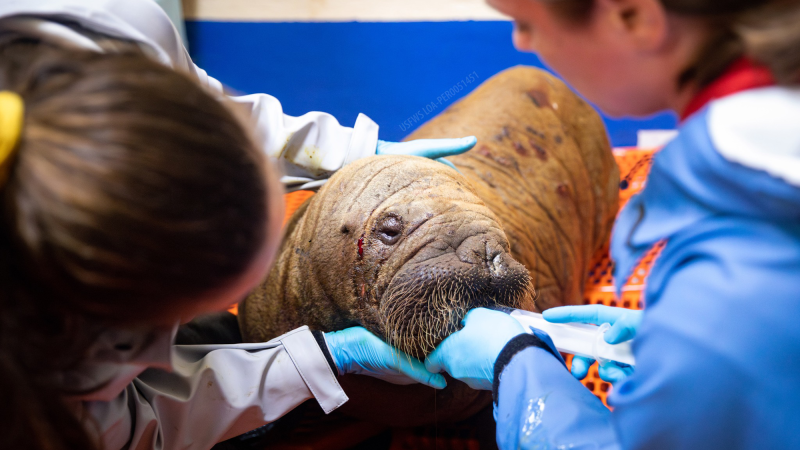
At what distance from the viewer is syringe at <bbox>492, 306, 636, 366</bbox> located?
180cm

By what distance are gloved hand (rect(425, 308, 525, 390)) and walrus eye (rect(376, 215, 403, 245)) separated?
0.39m

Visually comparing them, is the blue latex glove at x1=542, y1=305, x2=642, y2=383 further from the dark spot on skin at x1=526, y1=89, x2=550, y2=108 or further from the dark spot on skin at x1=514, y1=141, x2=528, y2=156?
the dark spot on skin at x1=526, y1=89, x2=550, y2=108

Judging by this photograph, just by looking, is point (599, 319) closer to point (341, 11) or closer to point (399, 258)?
point (399, 258)

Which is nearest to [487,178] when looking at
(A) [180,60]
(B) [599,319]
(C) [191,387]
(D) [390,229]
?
(D) [390,229]

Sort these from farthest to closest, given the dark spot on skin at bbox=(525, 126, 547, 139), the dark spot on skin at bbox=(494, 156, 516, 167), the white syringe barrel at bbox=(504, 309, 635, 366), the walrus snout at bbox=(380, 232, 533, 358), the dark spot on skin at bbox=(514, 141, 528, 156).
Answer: the dark spot on skin at bbox=(525, 126, 547, 139) → the dark spot on skin at bbox=(514, 141, 528, 156) → the dark spot on skin at bbox=(494, 156, 516, 167) → the walrus snout at bbox=(380, 232, 533, 358) → the white syringe barrel at bbox=(504, 309, 635, 366)

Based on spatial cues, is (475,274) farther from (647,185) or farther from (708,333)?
(708,333)

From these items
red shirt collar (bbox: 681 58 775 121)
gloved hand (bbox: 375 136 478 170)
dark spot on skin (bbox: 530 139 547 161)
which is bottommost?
dark spot on skin (bbox: 530 139 547 161)

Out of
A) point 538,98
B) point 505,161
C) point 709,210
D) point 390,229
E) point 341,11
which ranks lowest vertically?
point 390,229

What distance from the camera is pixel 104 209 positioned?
107cm

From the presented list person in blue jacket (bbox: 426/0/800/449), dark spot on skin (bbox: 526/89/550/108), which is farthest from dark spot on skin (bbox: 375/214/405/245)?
dark spot on skin (bbox: 526/89/550/108)

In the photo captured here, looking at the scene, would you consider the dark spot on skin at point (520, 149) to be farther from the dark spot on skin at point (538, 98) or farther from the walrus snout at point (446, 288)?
the walrus snout at point (446, 288)

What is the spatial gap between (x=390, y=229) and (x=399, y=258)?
0.41ft

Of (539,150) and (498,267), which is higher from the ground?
(539,150)

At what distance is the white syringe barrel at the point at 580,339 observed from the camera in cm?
180
